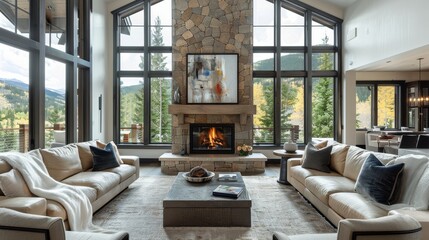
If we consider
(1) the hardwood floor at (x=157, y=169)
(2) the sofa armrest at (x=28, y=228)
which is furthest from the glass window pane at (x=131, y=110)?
(2) the sofa armrest at (x=28, y=228)

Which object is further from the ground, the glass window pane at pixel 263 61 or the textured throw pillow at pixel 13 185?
the glass window pane at pixel 263 61

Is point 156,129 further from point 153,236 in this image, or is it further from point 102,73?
point 153,236

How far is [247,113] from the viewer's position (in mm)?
6918

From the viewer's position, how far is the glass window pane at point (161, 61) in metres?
7.70

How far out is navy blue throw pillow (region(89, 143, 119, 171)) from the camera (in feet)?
14.8

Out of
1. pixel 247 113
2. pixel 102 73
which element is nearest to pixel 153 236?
pixel 247 113

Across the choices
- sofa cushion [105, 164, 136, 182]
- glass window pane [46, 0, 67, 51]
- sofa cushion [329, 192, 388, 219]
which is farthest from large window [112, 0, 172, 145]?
sofa cushion [329, 192, 388, 219]

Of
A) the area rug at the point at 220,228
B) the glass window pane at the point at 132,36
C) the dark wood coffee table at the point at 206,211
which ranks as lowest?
the area rug at the point at 220,228

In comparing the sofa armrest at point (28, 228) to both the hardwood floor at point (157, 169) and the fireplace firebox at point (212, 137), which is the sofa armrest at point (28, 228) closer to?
the hardwood floor at point (157, 169)

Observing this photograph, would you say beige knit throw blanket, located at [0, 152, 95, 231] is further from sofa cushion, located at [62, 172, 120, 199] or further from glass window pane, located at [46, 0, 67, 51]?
glass window pane, located at [46, 0, 67, 51]

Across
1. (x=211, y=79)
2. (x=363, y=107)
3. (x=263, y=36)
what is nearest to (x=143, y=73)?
(x=211, y=79)

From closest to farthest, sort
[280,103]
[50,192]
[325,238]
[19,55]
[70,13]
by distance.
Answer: [325,238]
[50,192]
[19,55]
[70,13]
[280,103]

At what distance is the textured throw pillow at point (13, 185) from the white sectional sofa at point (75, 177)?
5 cm

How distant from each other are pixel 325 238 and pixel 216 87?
17.6 feet
